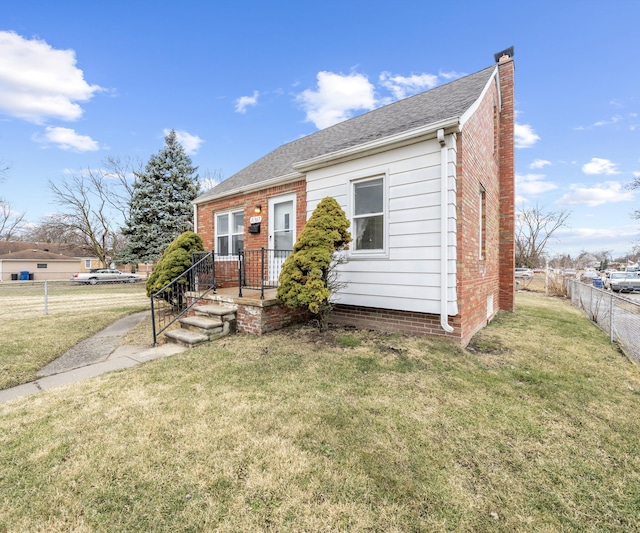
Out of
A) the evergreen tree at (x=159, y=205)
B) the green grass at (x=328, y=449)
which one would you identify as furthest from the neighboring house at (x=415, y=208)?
the evergreen tree at (x=159, y=205)

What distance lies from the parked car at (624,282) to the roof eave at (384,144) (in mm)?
23269

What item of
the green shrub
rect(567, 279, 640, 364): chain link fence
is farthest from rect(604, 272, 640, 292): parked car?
the green shrub

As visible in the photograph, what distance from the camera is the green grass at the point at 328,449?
1788 mm

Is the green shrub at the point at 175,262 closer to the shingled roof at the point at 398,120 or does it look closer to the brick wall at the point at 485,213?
the shingled roof at the point at 398,120

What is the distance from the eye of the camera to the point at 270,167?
891 centimetres

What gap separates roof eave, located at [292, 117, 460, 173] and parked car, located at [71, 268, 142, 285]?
27897 mm

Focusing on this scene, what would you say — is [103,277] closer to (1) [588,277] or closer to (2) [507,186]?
(2) [507,186]

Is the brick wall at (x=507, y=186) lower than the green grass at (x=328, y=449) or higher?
higher

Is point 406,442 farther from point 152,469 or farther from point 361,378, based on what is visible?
point 152,469

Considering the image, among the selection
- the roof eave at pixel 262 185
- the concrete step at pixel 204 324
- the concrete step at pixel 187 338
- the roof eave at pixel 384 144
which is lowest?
the concrete step at pixel 187 338

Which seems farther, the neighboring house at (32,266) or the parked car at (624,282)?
the neighboring house at (32,266)

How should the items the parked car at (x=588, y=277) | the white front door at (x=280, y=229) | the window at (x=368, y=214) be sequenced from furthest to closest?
the parked car at (x=588, y=277) < the white front door at (x=280, y=229) < the window at (x=368, y=214)

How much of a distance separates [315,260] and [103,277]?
96.9 feet

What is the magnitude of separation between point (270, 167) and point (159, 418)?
7582 millimetres
